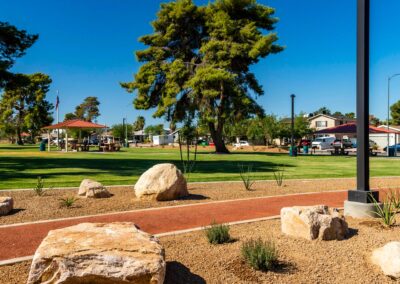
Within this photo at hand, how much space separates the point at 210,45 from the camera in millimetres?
35250

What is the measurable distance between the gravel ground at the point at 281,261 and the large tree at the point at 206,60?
27.9 m

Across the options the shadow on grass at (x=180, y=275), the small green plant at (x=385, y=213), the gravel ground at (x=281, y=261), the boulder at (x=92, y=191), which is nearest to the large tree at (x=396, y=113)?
the small green plant at (x=385, y=213)

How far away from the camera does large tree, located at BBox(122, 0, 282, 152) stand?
34.5m

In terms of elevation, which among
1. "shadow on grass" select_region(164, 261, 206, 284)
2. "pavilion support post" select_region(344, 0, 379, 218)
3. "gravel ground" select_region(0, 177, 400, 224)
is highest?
"pavilion support post" select_region(344, 0, 379, 218)

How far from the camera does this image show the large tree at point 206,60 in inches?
1359

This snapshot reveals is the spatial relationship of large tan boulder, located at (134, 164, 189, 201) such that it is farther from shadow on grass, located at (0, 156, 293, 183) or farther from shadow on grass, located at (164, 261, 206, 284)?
shadow on grass, located at (0, 156, 293, 183)

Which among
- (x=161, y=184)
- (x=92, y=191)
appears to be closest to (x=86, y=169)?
(x=92, y=191)

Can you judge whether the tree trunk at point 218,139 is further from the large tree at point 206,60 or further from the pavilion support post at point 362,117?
the pavilion support post at point 362,117

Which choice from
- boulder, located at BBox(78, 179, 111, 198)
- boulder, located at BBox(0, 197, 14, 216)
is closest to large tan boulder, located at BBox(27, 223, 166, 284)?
boulder, located at BBox(0, 197, 14, 216)

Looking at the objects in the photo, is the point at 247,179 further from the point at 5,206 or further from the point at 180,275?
the point at 180,275

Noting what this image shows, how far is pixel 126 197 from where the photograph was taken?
968 centimetres

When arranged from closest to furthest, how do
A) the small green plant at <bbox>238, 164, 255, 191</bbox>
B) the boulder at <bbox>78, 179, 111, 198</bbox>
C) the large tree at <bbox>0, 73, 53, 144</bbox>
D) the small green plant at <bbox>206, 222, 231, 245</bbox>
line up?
the small green plant at <bbox>206, 222, 231, 245</bbox>
the boulder at <bbox>78, 179, 111, 198</bbox>
the small green plant at <bbox>238, 164, 255, 191</bbox>
the large tree at <bbox>0, 73, 53, 144</bbox>

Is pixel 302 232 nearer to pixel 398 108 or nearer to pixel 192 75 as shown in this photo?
pixel 192 75

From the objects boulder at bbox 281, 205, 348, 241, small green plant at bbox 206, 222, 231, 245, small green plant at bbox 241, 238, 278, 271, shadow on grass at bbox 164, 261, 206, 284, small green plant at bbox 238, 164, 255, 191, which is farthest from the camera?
small green plant at bbox 238, 164, 255, 191
